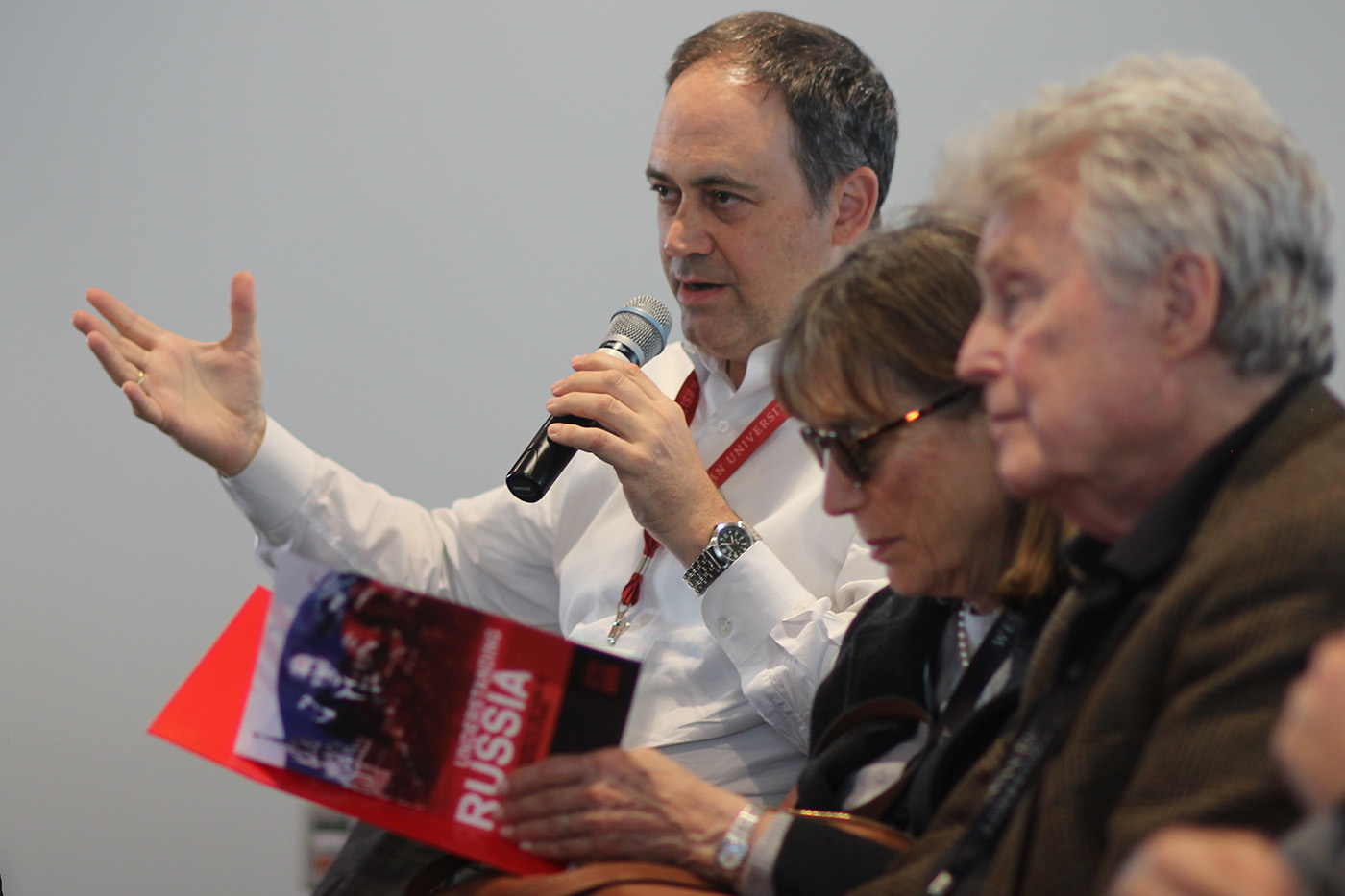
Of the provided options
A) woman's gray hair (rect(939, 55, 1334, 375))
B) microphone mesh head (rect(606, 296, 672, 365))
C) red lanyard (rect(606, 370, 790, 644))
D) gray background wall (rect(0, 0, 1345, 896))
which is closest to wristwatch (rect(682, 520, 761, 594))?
red lanyard (rect(606, 370, 790, 644))

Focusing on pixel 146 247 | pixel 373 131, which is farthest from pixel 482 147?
pixel 146 247

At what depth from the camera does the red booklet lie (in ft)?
3.74

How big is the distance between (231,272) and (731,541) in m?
1.81

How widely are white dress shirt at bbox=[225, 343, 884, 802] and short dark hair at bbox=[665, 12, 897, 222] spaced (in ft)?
1.23

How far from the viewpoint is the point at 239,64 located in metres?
2.94

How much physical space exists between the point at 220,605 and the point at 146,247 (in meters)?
0.94

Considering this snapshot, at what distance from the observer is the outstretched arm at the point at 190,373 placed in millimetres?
1743

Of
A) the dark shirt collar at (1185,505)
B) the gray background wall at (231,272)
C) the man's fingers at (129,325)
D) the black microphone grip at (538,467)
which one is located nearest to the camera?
the dark shirt collar at (1185,505)

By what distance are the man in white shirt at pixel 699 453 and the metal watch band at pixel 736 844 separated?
0.44m

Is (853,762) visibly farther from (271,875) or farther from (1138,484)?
(271,875)

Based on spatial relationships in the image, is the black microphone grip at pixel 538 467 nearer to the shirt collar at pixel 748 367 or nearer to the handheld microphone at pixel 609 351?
the handheld microphone at pixel 609 351

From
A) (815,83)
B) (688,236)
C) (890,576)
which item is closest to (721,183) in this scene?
(688,236)

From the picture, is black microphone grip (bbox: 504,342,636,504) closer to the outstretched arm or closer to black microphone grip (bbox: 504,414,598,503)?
black microphone grip (bbox: 504,414,598,503)

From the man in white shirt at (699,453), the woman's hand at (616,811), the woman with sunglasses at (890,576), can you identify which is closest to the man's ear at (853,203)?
the man in white shirt at (699,453)
